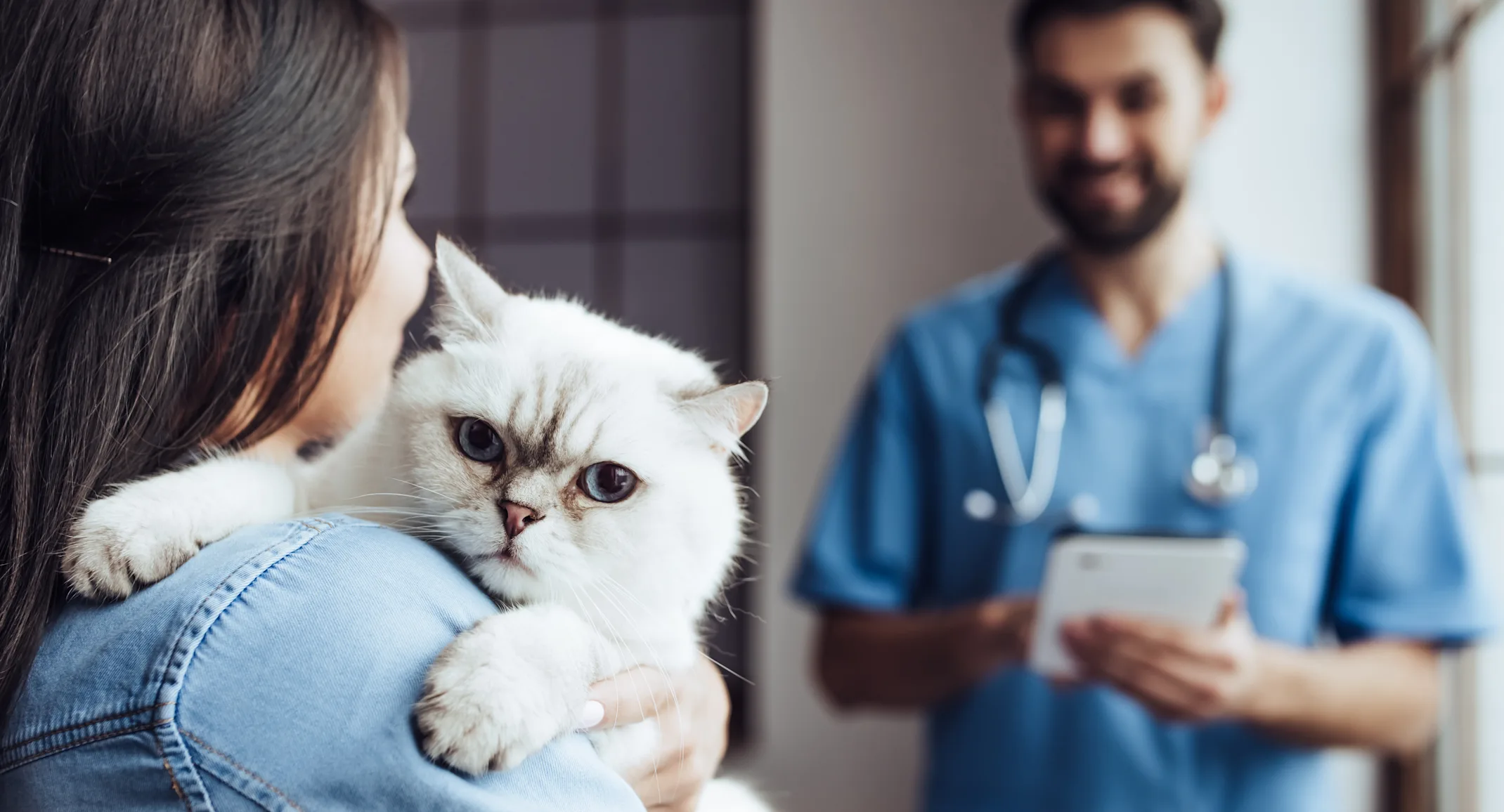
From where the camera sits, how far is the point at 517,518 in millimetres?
702

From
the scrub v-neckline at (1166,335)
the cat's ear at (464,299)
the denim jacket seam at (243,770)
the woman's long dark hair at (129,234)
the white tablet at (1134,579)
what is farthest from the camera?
the scrub v-neckline at (1166,335)

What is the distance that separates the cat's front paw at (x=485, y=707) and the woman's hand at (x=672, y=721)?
8 cm

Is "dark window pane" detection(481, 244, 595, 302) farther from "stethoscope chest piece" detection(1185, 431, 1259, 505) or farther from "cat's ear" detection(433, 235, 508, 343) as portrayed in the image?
"cat's ear" detection(433, 235, 508, 343)

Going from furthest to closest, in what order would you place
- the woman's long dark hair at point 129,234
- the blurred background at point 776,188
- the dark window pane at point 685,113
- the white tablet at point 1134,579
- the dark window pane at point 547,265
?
the dark window pane at point 547,265, the dark window pane at point 685,113, the blurred background at point 776,188, the white tablet at point 1134,579, the woman's long dark hair at point 129,234

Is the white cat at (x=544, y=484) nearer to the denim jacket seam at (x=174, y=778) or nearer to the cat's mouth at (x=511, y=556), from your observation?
the cat's mouth at (x=511, y=556)

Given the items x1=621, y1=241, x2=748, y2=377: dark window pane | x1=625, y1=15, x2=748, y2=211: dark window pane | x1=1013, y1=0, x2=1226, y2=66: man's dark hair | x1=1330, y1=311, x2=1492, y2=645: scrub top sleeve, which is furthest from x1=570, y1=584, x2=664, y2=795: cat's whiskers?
x1=625, y1=15, x2=748, y2=211: dark window pane

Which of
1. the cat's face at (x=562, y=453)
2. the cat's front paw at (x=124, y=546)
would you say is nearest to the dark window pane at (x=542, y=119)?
the cat's face at (x=562, y=453)

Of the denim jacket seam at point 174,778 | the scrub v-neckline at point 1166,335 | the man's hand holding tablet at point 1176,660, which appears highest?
the scrub v-neckline at point 1166,335

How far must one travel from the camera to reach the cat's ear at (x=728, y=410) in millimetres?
745

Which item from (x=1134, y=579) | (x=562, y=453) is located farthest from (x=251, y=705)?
(x=1134, y=579)

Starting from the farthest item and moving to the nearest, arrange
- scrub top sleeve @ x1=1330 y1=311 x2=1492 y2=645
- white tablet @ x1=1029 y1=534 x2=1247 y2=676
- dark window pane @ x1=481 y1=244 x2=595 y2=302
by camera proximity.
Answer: dark window pane @ x1=481 y1=244 x2=595 y2=302 → scrub top sleeve @ x1=1330 y1=311 x2=1492 y2=645 → white tablet @ x1=1029 y1=534 x2=1247 y2=676

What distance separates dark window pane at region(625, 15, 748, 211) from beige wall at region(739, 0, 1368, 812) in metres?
0.19

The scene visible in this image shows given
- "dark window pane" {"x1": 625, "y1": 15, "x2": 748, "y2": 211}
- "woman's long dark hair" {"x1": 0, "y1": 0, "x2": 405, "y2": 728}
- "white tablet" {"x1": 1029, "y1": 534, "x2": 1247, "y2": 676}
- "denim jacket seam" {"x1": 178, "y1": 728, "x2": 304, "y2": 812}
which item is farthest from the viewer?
→ "dark window pane" {"x1": 625, "y1": 15, "x2": 748, "y2": 211}

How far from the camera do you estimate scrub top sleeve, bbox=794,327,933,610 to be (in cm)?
179
